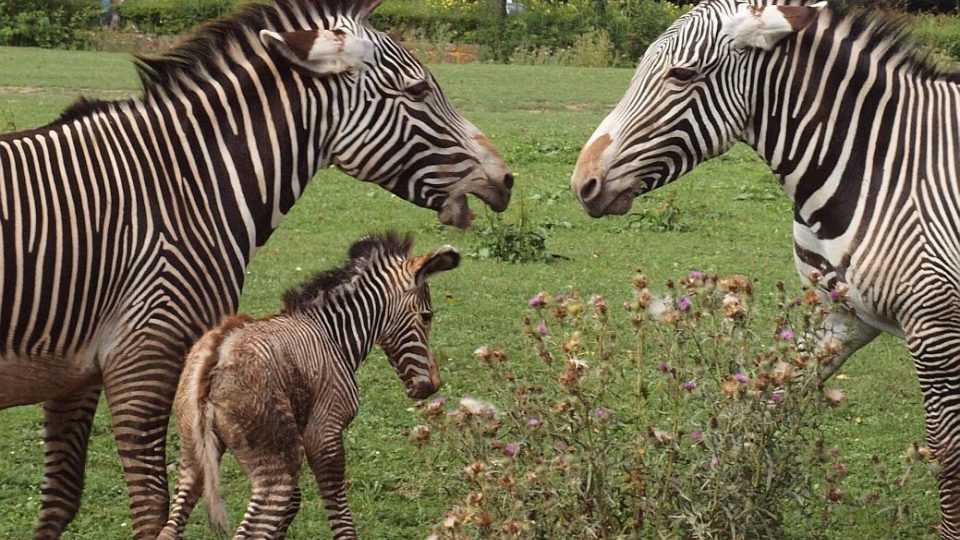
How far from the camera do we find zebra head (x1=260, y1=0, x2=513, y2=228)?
4754 mm

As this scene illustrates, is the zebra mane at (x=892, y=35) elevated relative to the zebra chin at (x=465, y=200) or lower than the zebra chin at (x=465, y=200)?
elevated

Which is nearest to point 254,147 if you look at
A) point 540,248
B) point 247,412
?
point 247,412

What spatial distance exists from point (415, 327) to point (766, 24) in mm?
1986

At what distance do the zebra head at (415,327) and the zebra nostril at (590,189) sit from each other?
0.68 m

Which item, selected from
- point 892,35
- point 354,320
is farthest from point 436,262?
point 892,35

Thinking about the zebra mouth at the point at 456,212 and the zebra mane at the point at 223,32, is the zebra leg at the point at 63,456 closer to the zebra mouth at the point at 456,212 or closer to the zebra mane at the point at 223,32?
the zebra mane at the point at 223,32

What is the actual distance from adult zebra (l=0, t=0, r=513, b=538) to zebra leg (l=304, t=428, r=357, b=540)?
A: 2.57 feet

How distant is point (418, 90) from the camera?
4.97m

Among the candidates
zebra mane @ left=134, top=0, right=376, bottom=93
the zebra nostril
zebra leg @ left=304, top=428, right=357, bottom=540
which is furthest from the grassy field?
zebra mane @ left=134, top=0, right=376, bottom=93

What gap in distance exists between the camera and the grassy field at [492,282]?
6102 millimetres

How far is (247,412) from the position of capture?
A: 15.4 ft

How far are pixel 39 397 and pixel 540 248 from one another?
6.92 m

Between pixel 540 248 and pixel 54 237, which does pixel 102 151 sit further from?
pixel 540 248

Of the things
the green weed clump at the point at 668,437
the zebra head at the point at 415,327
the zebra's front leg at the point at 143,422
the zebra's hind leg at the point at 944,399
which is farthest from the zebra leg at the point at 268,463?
the zebra's hind leg at the point at 944,399
